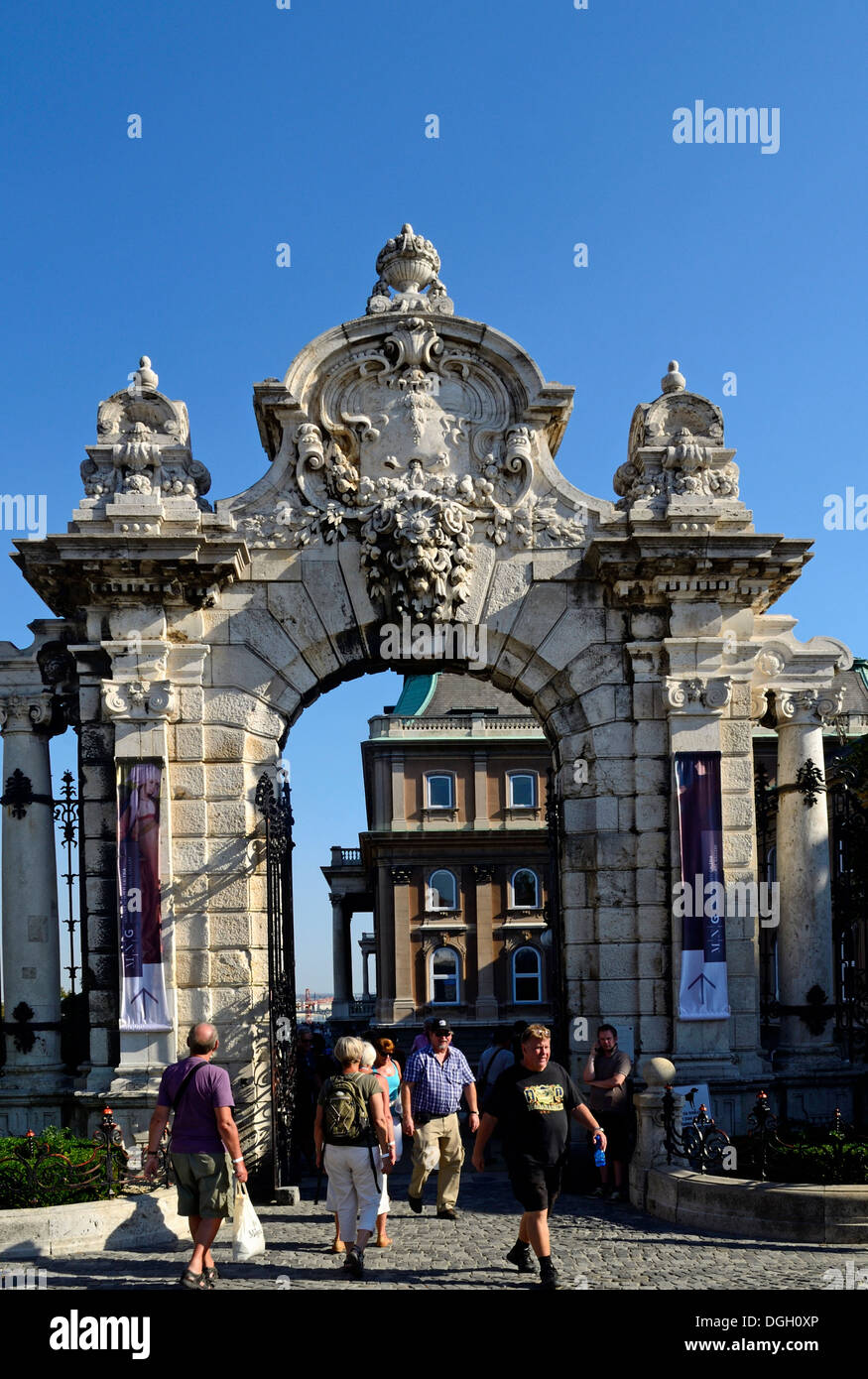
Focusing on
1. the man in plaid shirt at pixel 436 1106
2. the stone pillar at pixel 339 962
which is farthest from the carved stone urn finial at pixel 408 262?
the stone pillar at pixel 339 962

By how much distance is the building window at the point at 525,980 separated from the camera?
154 feet

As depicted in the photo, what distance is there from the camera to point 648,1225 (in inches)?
476

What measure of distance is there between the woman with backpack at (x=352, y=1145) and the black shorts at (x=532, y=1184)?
3.83 ft

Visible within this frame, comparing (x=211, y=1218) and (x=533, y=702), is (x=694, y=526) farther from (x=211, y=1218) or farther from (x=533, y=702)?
(x=211, y=1218)

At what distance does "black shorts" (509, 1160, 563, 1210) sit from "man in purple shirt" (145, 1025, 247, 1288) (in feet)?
5.96

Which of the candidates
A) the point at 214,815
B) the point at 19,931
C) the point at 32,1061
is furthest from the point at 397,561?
the point at 32,1061

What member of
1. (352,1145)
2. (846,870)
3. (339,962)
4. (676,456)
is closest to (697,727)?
(846,870)

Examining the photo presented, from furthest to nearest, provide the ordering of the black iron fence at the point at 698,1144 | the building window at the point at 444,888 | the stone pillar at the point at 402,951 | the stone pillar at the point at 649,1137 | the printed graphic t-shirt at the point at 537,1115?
the building window at the point at 444,888
the stone pillar at the point at 402,951
the stone pillar at the point at 649,1137
the black iron fence at the point at 698,1144
the printed graphic t-shirt at the point at 537,1115

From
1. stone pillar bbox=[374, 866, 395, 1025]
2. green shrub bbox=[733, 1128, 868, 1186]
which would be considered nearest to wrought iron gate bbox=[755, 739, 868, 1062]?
green shrub bbox=[733, 1128, 868, 1186]

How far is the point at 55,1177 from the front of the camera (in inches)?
462

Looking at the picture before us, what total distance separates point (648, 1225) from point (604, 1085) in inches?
62.3

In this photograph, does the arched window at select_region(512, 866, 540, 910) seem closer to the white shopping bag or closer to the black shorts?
the white shopping bag

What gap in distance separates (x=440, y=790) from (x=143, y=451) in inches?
1286

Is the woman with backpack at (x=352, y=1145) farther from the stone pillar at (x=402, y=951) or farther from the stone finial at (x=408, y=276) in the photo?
the stone pillar at (x=402, y=951)
